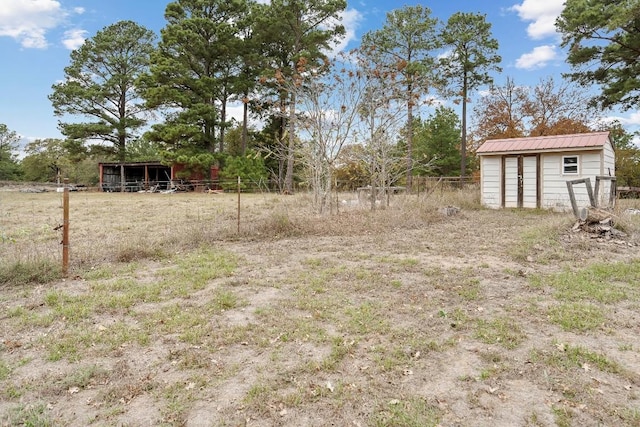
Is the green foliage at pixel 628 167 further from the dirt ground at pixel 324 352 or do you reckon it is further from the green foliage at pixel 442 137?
the dirt ground at pixel 324 352

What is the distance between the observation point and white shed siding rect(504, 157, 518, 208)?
12141 millimetres

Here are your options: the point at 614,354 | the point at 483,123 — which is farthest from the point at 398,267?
the point at 483,123

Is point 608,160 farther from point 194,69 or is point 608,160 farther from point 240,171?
point 194,69

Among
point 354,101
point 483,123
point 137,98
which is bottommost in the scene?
point 354,101

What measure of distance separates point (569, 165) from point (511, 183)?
1.69 metres

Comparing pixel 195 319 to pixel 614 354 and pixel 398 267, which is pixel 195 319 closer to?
pixel 398 267

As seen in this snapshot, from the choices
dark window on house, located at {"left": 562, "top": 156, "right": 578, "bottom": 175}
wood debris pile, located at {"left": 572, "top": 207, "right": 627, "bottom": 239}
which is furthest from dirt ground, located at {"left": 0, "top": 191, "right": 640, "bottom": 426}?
dark window on house, located at {"left": 562, "top": 156, "right": 578, "bottom": 175}

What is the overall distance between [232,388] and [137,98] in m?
32.2

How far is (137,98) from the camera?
2930 centimetres

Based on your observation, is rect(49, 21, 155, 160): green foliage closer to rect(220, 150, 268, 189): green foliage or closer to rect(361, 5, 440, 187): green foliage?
rect(220, 150, 268, 189): green foliage

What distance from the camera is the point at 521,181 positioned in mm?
12102

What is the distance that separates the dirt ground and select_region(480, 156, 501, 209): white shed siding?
26.2ft

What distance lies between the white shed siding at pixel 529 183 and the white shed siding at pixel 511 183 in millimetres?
240

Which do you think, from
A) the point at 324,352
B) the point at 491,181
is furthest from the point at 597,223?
the point at 324,352
